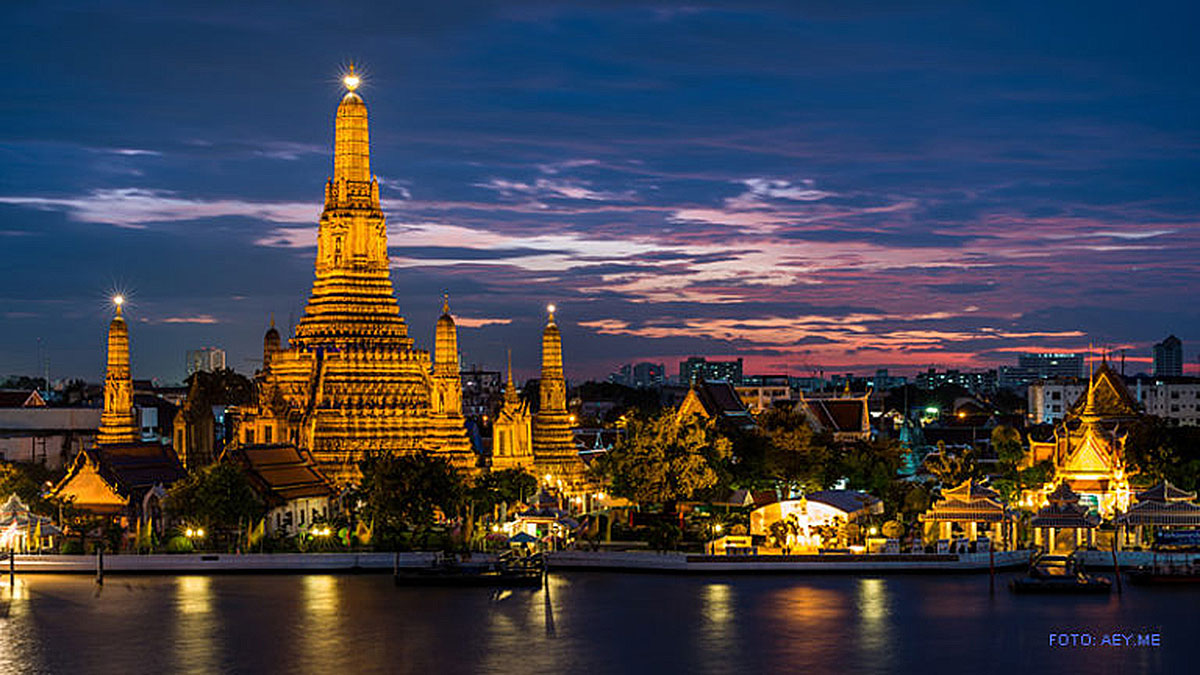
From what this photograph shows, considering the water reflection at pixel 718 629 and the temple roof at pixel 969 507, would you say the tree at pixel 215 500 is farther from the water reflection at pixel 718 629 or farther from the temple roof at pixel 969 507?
the temple roof at pixel 969 507

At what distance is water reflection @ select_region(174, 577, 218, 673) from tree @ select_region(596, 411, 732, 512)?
17771 millimetres

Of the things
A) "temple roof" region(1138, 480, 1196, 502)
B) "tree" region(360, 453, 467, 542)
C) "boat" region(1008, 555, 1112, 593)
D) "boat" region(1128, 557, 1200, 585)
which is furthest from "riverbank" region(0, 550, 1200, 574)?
"boat" region(1008, 555, 1112, 593)

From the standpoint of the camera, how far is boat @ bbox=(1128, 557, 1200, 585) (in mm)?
47312

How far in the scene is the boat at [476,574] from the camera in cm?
4772

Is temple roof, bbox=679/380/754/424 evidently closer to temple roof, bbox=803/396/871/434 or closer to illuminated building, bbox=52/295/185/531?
temple roof, bbox=803/396/871/434

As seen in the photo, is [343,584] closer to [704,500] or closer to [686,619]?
[686,619]

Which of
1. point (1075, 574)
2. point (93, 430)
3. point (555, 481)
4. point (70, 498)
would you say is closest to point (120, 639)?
point (70, 498)

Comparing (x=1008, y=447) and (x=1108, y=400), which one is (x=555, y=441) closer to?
(x=1008, y=447)

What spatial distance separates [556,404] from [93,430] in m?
30.3

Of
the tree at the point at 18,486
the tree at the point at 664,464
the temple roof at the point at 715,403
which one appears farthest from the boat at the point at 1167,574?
the temple roof at the point at 715,403

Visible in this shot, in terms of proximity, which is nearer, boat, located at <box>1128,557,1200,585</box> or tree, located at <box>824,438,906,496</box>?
boat, located at <box>1128,557,1200,585</box>

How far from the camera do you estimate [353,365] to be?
65.8 metres

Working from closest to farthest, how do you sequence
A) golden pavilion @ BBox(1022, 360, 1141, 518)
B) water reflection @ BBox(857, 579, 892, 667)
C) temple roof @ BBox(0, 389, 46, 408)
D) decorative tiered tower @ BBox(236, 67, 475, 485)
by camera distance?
water reflection @ BBox(857, 579, 892, 667), golden pavilion @ BBox(1022, 360, 1141, 518), decorative tiered tower @ BBox(236, 67, 475, 485), temple roof @ BBox(0, 389, 46, 408)

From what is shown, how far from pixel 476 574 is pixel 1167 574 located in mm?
20751
